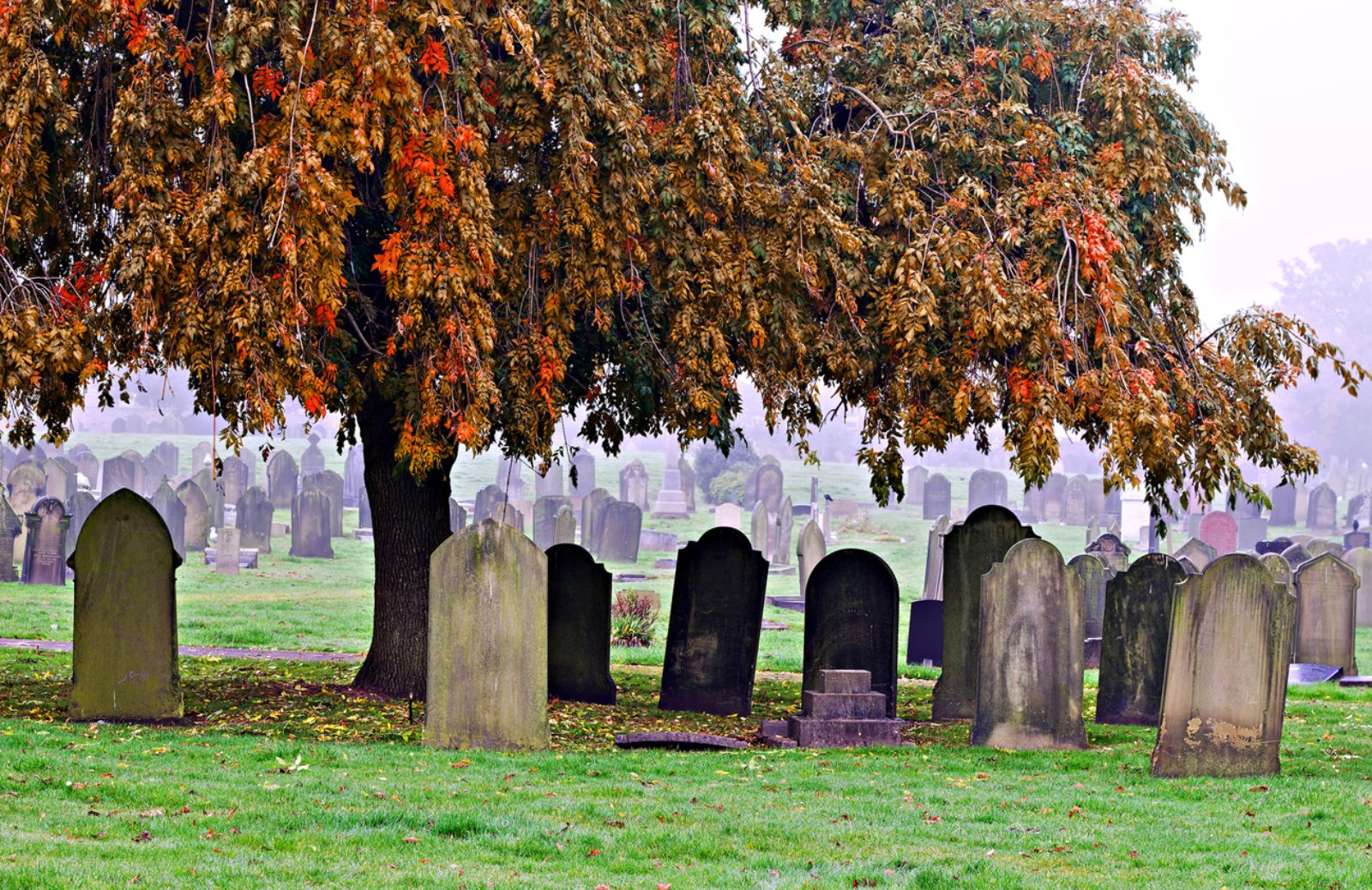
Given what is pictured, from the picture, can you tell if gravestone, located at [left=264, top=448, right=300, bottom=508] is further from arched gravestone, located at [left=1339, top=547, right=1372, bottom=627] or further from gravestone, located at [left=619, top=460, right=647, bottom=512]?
arched gravestone, located at [left=1339, top=547, right=1372, bottom=627]

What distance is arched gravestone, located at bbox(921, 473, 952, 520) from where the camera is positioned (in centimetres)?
4638

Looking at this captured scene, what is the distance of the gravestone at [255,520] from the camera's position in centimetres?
2997

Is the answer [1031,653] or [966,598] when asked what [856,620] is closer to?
[966,598]

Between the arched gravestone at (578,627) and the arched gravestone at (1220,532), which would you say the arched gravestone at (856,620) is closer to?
the arched gravestone at (578,627)

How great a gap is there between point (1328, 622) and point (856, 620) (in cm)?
833

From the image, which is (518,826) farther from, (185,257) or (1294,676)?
(1294,676)

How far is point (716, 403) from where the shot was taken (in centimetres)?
983

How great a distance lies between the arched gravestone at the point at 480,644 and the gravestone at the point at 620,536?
2084cm

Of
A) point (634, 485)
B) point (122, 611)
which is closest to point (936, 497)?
point (634, 485)

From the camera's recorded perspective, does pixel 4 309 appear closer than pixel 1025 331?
Yes

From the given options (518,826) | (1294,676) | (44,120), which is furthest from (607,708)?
(1294,676)

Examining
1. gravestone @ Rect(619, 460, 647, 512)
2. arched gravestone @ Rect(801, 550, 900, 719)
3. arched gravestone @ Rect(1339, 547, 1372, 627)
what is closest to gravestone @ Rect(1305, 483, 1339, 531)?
gravestone @ Rect(619, 460, 647, 512)

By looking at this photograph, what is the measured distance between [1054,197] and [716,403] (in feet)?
10.1

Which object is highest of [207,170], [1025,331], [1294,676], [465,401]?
[207,170]
